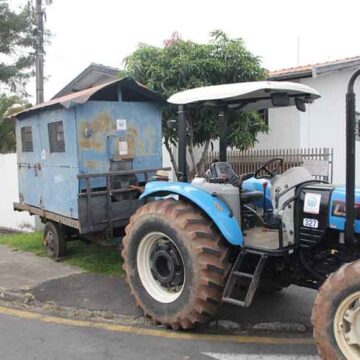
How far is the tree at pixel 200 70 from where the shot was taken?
9.47 m

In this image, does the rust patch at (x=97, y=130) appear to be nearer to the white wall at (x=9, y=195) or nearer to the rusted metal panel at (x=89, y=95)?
the rusted metal panel at (x=89, y=95)

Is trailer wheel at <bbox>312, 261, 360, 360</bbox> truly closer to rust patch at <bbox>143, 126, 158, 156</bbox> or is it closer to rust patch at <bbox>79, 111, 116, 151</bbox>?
rust patch at <bbox>79, 111, 116, 151</bbox>

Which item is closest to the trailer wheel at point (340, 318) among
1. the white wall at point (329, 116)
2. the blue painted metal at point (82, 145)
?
the blue painted metal at point (82, 145)

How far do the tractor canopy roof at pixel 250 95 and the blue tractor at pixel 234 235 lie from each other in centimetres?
1

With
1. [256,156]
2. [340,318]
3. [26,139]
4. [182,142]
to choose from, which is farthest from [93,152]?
[256,156]

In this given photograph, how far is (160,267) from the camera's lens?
5.13 m

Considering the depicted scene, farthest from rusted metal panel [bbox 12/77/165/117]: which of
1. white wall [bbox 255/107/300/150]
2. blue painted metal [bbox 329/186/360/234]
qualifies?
white wall [bbox 255/107/300/150]

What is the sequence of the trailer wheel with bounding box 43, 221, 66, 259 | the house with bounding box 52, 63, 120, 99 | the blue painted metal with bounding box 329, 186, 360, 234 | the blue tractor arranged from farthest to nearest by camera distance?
the house with bounding box 52, 63, 120, 99 < the trailer wheel with bounding box 43, 221, 66, 259 < the blue tractor < the blue painted metal with bounding box 329, 186, 360, 234

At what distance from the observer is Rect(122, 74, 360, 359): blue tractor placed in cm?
420

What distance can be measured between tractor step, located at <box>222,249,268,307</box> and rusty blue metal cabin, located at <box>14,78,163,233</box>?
287 centimetres

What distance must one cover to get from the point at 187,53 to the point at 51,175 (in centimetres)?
367

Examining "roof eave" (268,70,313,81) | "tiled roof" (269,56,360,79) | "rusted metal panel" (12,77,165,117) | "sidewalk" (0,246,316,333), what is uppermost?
"tiled roof" (269,56,360,79)

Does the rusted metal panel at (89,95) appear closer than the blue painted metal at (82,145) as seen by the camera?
Yes

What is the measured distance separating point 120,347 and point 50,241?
3802 mm
